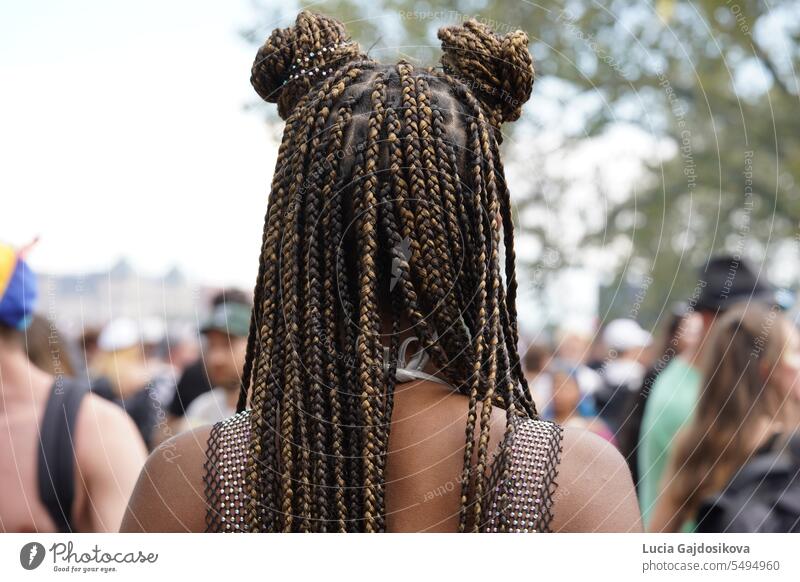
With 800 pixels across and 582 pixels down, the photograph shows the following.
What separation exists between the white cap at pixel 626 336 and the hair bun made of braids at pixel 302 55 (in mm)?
4754

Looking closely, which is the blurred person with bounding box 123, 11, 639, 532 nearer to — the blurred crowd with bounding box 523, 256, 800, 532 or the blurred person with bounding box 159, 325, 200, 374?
the blurred crowd with bounding box 523, 256, 800, 532

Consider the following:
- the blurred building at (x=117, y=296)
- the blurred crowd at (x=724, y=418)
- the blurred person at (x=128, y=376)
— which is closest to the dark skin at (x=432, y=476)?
the blurred building at (x=117, y=296)

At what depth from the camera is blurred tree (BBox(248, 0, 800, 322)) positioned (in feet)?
9.42

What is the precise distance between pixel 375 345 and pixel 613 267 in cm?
225

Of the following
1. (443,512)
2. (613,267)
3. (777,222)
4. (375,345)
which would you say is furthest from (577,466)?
(777,222)

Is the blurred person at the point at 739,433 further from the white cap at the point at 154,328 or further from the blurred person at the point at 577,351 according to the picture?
the white cap at the point at 154,328

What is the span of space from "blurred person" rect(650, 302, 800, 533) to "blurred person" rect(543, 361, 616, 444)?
1.50 m

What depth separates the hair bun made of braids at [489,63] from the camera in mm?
1603

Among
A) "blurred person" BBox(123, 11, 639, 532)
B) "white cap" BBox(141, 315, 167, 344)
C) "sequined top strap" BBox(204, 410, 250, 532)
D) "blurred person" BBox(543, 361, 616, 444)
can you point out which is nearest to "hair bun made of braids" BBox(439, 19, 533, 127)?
"blurred person" BBox(123, 11, 639, 532)

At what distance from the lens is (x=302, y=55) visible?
1.65 metres

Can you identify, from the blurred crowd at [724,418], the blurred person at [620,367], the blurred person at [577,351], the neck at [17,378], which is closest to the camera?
the neck at [17,378]

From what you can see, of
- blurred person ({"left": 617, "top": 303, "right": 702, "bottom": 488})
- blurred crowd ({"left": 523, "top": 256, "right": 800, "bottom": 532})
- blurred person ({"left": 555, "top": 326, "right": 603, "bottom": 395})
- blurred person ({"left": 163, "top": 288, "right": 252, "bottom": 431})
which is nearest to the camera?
blurred crowd ({"left": 523, "top": 256, "right": 800, "bottom": 532})

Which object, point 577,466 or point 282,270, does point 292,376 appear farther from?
Answer: point 577,466
